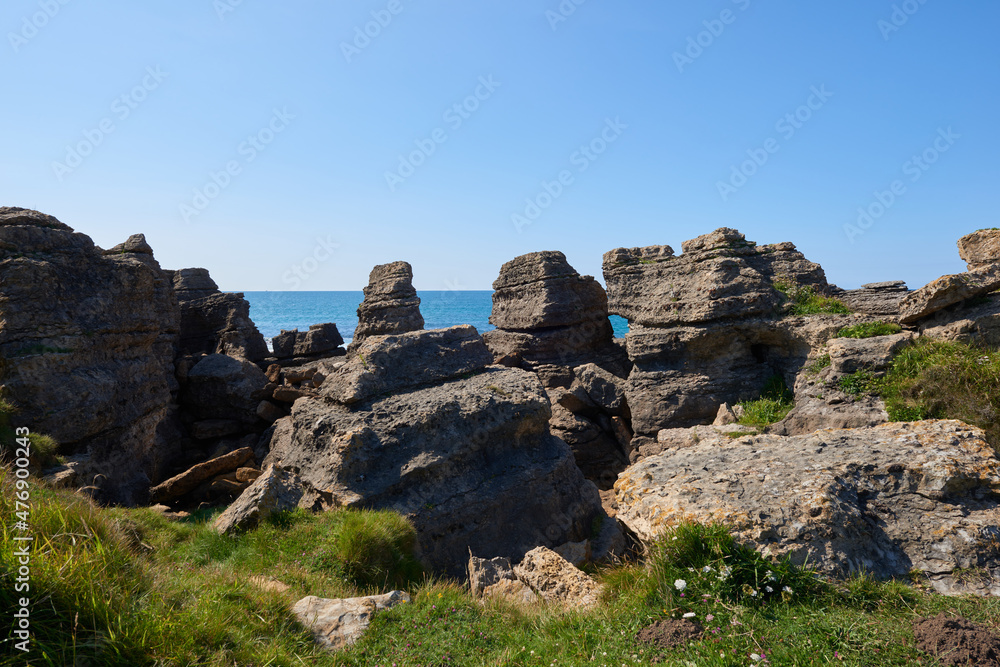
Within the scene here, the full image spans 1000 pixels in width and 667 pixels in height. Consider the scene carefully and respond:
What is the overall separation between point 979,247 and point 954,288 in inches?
123

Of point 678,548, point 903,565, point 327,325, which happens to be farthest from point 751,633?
point 327,325

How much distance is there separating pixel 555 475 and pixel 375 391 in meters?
3.61

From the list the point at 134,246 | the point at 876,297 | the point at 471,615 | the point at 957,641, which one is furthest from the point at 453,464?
the point at 134,246

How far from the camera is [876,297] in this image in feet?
46.4

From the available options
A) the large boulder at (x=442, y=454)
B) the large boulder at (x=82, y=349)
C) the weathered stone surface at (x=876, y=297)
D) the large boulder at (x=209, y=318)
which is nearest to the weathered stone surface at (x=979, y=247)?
the weathered stone surface at (x=876, y=297)

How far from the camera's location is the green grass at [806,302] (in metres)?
12.5

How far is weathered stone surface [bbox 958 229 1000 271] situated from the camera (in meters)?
11.0

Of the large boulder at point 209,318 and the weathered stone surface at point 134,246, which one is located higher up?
the weathered stone surface at point 134,246

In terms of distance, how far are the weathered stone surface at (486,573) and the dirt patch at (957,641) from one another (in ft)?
14.0

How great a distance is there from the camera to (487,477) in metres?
8.93

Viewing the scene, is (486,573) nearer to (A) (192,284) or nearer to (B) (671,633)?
(B) (671,633)

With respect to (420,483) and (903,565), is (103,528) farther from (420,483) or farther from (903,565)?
(903,565)

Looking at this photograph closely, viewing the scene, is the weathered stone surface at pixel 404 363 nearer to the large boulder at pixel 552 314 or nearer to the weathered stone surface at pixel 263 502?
the weathered stone surface at pixel 263 502

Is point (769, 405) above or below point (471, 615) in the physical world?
above
